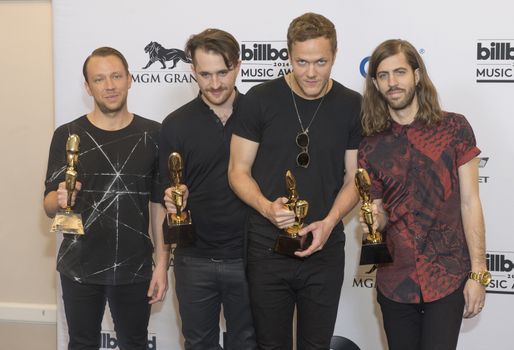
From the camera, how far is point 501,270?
11.7 ft

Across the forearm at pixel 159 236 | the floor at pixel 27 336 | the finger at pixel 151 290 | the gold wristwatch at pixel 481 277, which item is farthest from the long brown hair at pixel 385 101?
the floor at pixel 27 336

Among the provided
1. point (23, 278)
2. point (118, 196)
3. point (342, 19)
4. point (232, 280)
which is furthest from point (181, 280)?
point (23, 278)

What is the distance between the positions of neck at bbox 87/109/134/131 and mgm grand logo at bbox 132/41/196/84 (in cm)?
81

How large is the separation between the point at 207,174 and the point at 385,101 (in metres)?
0.78

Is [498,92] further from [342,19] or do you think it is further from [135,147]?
[135,147]

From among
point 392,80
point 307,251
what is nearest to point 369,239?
point 307,251

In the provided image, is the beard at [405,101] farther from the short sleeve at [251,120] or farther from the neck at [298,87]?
the short sleeve at [251,120]

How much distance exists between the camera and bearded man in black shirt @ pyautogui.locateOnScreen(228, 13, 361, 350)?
2.75 meters

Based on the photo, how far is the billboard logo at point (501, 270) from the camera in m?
3.56

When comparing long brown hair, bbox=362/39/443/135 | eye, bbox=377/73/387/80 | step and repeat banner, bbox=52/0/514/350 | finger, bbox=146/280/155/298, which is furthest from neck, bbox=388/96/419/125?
finger, bbox=146/280/155/298

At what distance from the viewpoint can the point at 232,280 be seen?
2.98 metres

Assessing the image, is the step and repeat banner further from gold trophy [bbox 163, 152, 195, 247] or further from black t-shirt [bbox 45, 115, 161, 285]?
gold trophy [bbox 163, 152, 195, 247]

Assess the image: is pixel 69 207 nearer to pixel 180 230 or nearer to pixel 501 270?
pixel 180 230

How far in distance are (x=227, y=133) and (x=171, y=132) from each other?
0.76ft
